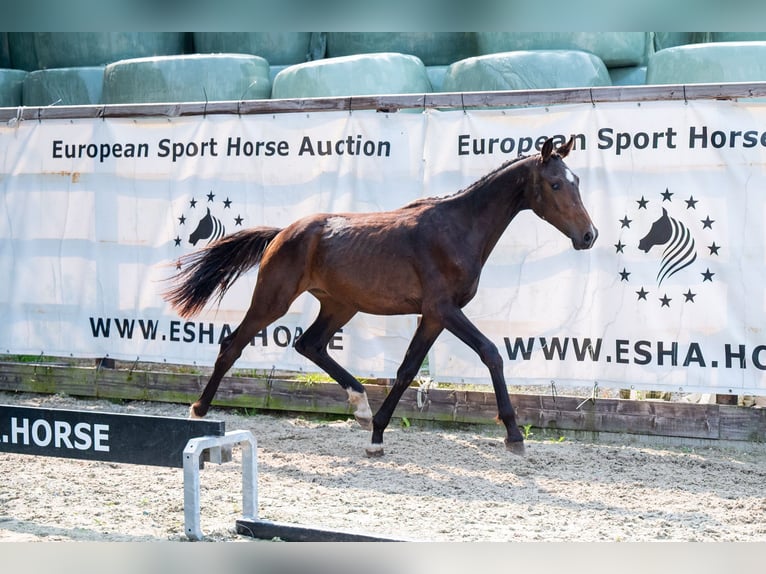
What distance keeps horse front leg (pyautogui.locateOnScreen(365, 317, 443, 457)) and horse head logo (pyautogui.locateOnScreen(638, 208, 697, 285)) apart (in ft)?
4.86

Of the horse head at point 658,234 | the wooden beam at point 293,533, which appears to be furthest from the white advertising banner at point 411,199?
the wooden beam at point 293,533

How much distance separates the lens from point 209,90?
26.9 feet

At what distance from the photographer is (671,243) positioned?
5961mm

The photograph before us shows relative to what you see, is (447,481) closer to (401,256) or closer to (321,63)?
(401,256)

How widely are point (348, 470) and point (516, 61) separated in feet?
11.9

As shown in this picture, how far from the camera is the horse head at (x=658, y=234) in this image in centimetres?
596

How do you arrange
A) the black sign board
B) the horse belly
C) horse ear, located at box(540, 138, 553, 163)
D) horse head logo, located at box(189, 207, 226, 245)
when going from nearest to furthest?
the black sign board, horse ear, located at box(540, 138, 553, 163), the horse belly, horse head logo, located at box(189, 207, 226, 245)

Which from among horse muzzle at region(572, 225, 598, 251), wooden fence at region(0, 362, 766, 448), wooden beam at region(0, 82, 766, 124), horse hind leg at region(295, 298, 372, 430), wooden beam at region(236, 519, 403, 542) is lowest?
wooden beam at region(236, 519, 403, 542)

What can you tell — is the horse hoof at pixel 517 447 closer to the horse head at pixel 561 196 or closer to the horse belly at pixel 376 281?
the horse belly at pixel 376 281

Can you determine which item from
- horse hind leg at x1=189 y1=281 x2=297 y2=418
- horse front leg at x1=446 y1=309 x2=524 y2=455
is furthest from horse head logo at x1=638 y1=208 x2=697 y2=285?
horse hind leg at x1=189 y1=281 x2=297 y2=418

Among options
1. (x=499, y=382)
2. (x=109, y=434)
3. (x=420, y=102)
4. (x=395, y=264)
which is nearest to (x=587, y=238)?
(x=499, y=382)

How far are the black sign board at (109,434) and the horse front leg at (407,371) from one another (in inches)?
68.9

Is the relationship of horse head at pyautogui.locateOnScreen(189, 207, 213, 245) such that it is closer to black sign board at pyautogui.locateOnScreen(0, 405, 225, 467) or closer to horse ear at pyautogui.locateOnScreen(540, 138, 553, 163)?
horse ear at pyautogui.locateOnScreen(540, 138, 553, 163)

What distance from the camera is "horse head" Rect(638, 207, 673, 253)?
5965mm
